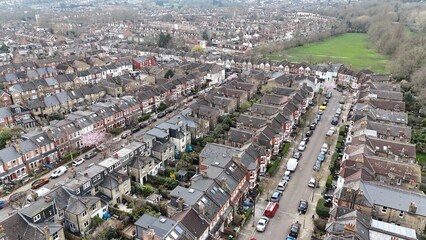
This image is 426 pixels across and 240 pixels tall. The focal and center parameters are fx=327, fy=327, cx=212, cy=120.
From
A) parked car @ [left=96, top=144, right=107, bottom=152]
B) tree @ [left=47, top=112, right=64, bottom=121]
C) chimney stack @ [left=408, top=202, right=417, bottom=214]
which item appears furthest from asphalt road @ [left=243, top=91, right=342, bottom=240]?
tree @ [left=47, top=112, right=64, bottom=121]

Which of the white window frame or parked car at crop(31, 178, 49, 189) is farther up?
the white window frame

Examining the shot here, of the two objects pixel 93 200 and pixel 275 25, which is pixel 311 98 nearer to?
pixel 93 200

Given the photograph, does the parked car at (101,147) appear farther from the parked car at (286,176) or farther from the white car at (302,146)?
the white car at (302,146)

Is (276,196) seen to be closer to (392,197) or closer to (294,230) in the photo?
(294,230)

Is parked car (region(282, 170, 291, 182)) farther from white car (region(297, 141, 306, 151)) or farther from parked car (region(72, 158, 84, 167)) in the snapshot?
parked car (region(72, 158, 84, 167))

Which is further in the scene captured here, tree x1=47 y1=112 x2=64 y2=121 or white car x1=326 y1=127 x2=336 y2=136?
tree x1=47 y1=112 x2=64 y2=121

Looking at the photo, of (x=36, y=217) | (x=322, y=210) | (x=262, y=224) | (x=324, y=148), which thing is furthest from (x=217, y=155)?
(x=36, y=217)

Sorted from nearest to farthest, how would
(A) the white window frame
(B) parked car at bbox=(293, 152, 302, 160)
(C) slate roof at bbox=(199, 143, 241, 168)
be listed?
(A) the white window frame → (C) slate roof at bbox=(199, 143, 241, 168) → (B) parked car at bbox=(293, 152, 302, 160)
